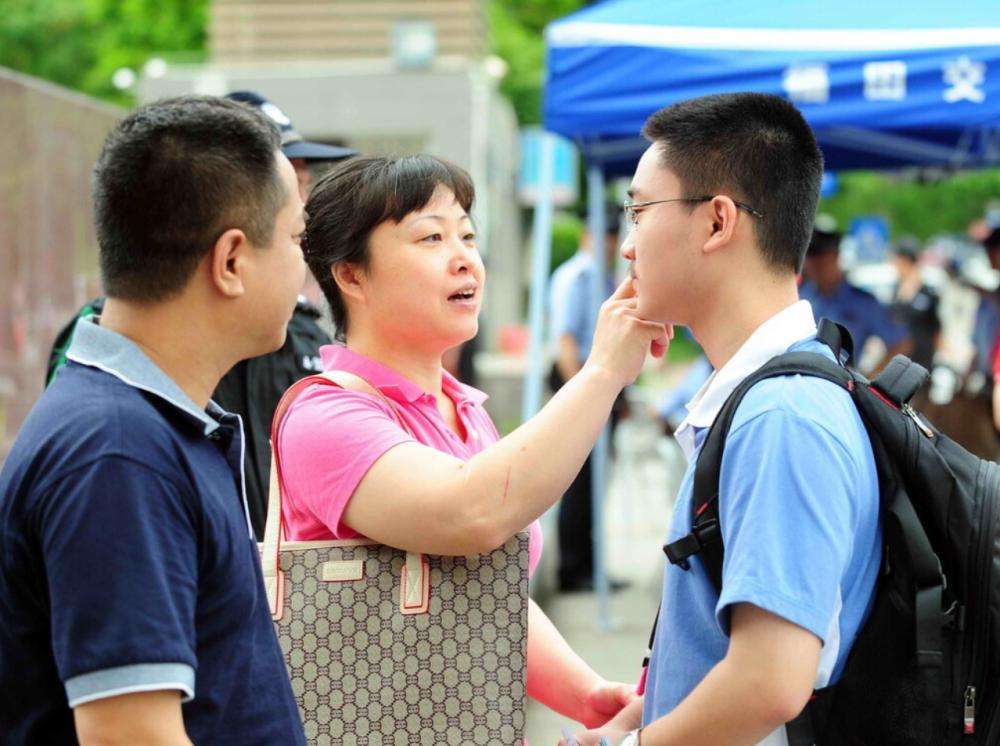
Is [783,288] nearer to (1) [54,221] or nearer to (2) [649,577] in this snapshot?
(1) [54,221]

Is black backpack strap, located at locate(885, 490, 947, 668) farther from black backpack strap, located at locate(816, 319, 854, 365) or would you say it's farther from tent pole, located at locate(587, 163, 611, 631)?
tent pole, located at locate(587, 163, 611, 631)

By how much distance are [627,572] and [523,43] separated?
23.6m

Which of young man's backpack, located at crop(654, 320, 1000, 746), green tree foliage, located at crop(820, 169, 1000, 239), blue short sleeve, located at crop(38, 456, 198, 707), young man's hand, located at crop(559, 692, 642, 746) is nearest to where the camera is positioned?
blue short sleeve, located at crop(38, 456, 198, 707)

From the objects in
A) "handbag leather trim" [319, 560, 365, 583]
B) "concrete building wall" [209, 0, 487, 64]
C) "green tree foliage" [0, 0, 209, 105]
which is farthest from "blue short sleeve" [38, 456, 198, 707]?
"green tree foliage" [0, 0, 209, 105]

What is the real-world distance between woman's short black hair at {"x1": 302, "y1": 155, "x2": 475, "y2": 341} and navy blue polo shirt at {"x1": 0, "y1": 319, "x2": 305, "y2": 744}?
789 mm

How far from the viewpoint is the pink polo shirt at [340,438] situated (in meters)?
2.10

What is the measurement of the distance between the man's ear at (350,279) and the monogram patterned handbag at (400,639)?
55cm

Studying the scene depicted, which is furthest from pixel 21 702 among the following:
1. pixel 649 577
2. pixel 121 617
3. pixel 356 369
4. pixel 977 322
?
pixel 977 322

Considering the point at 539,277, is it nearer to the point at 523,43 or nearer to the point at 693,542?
the point at 693,542

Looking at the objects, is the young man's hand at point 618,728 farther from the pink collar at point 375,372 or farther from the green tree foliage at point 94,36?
the green tree foliage at point 94,36

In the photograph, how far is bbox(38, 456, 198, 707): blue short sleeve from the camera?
4.71 ft

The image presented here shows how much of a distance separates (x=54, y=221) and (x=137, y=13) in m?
24.2

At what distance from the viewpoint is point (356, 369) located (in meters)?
2.34

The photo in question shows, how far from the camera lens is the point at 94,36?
106 ft
